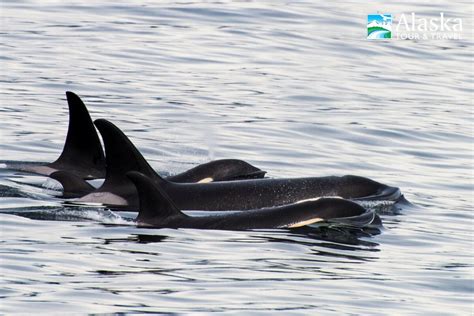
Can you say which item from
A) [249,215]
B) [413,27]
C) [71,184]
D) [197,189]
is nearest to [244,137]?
[71,184]

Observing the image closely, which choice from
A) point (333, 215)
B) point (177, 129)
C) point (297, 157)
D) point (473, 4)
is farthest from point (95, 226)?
point (473, 4)

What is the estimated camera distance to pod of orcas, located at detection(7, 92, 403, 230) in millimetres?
13172

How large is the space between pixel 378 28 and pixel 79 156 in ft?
52.0

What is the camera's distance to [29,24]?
29.4 m

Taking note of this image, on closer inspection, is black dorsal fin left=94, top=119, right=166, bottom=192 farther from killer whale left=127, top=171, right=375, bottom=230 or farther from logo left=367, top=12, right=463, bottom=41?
logo left=367, top=12, right=463, bottom=41

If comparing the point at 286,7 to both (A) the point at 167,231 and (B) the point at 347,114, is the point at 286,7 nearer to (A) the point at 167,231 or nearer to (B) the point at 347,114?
(B) the point at 347,114

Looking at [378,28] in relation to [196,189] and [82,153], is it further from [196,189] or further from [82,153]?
[196,189]

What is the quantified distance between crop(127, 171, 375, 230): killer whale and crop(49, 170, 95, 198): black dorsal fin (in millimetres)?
1993

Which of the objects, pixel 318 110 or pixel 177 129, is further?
pixel 318 110

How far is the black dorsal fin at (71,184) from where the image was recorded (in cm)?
1527

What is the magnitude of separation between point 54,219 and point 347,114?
9.45 metres

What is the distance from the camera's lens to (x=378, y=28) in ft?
103

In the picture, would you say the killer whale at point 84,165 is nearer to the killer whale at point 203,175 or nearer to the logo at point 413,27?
the killer whale at point 203,175

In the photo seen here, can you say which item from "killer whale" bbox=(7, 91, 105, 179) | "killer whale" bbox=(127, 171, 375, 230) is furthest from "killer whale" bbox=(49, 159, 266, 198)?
"killer whale" bbox=(127, 171, 375, 230)
